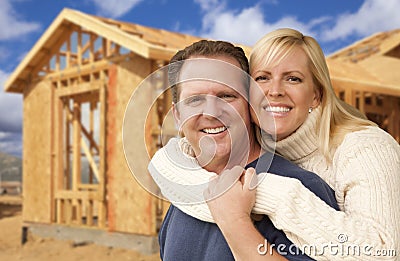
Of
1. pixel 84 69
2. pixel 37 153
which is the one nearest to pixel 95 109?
pixel 37 153

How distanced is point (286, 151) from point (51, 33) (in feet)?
33.0

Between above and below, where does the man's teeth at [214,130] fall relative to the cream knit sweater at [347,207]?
above

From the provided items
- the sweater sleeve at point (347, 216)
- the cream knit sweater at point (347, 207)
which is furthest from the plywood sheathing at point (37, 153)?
the sweater sleeve at point (347, 216)

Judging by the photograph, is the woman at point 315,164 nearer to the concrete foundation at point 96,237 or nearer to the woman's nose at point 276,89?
the woman's nose at point 276,89

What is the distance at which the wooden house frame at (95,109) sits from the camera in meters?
8.88

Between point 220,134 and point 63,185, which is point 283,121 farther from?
point 63,185

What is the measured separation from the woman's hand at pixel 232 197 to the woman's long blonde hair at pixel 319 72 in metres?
0.39

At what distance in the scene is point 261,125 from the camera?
1793 mm

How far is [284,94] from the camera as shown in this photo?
1.83 metres

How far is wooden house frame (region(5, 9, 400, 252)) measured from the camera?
8875 millimetres

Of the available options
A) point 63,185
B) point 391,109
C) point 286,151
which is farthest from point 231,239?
point 391,109

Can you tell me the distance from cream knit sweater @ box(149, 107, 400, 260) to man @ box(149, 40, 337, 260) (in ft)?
0.22

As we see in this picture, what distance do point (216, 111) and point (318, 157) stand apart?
0.43m

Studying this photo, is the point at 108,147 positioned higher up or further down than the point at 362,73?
further down
